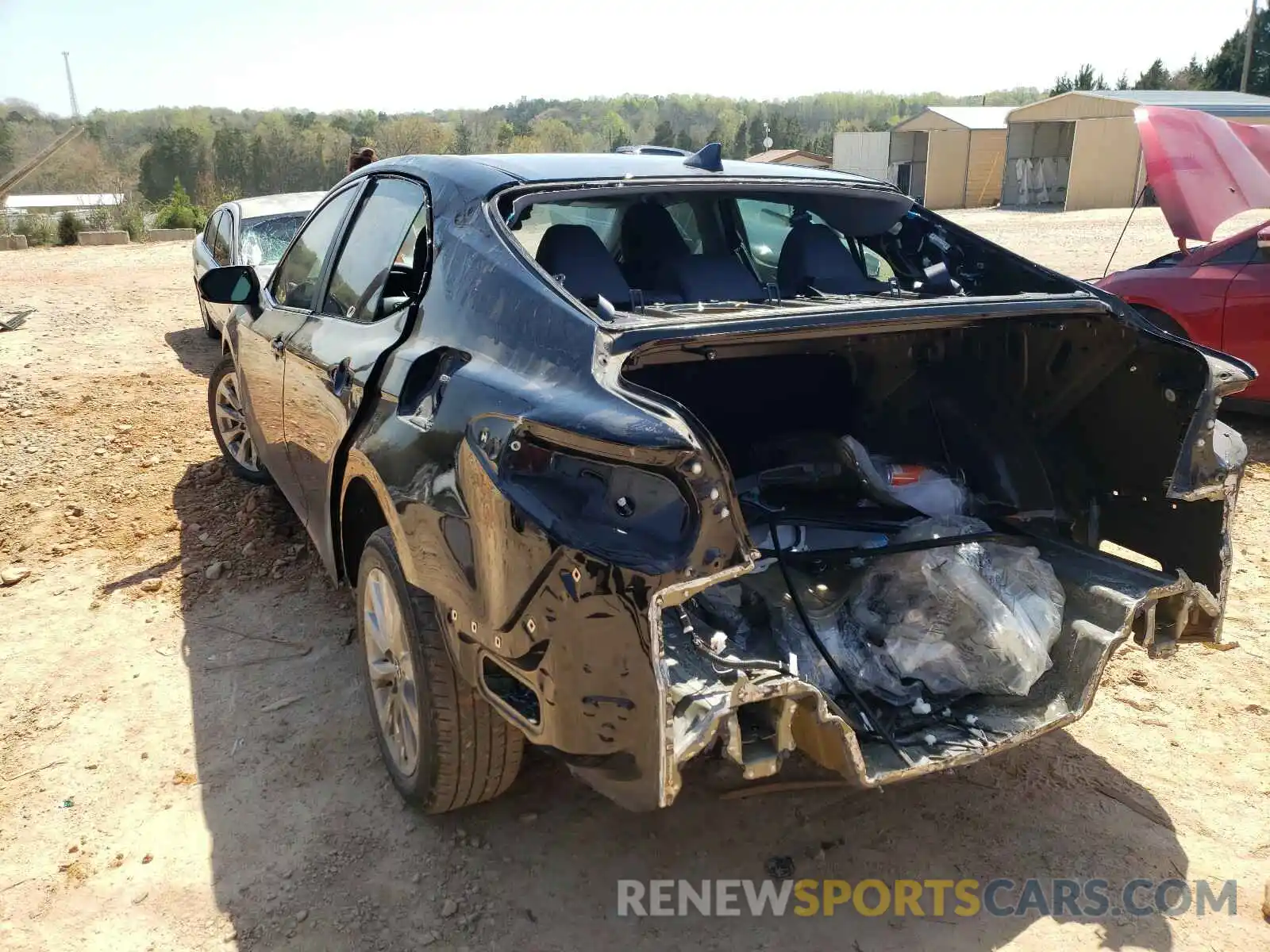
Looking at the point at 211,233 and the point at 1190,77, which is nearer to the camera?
the point at 211,233

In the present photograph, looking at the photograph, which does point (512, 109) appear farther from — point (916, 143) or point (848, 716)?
point (848, 716)

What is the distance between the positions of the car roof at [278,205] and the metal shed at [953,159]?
27.6m

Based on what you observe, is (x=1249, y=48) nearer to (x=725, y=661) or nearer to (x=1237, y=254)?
(x=1237, y=254)

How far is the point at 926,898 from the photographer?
253cm

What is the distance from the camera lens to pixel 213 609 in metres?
4.22

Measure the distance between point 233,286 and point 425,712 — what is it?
244 centimetres

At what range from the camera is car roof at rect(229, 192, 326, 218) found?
8.77m

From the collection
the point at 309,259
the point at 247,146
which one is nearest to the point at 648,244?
the point at 309,259

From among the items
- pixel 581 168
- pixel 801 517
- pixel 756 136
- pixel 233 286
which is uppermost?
pixel 756 136

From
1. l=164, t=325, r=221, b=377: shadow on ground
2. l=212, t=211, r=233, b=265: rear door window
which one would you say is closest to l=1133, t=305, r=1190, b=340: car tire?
l=212, t=211, r=233, b=265: rear door window

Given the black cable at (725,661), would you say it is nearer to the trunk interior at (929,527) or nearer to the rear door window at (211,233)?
the trunk interior at (929,527)

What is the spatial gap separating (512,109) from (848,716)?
180m

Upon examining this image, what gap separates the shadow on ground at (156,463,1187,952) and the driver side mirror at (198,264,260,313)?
5.86 ft

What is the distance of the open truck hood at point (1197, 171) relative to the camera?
19.0ft
